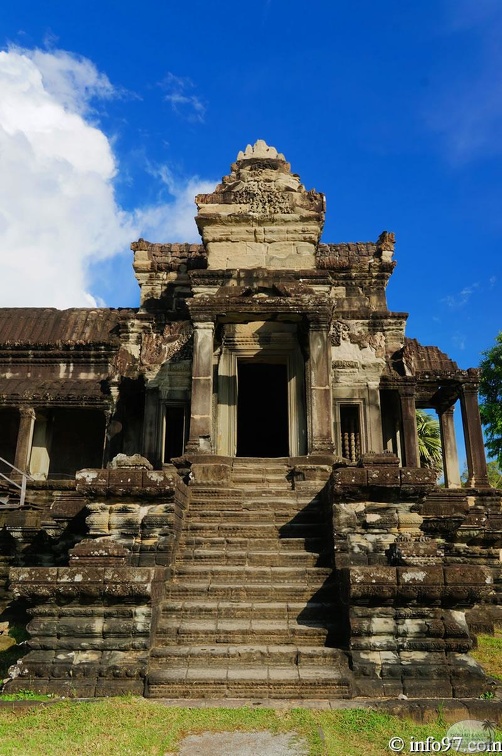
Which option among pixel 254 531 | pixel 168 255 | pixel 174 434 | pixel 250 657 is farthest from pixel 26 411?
pixel 250 657

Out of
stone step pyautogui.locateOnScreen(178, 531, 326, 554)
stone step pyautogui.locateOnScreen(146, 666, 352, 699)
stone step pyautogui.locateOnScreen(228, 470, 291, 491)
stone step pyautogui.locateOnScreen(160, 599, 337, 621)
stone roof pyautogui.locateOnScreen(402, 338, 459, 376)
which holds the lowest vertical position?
stone step pyautogui.locateOnScreen(146, 666, 352, 699)

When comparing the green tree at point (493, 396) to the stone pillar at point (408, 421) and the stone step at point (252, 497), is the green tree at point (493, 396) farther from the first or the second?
the stone step at point (252, 497)

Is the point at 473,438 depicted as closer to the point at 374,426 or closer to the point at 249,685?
the point at 374,426

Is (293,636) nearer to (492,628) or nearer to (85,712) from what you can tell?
(85,712)

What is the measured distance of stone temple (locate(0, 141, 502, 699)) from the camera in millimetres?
5777

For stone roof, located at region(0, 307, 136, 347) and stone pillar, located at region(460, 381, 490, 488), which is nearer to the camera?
stone pillar, located at region(460, 381, 490, 488)

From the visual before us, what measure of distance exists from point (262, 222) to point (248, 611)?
10378 mm

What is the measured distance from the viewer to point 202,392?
11.7m

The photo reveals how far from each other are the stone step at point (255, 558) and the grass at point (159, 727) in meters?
2.36

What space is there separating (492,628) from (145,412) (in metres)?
9.01

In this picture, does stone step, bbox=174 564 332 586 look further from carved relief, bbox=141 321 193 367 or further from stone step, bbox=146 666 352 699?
carved relief, bbox=141 321 193 367

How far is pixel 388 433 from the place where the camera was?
15500 millimetres

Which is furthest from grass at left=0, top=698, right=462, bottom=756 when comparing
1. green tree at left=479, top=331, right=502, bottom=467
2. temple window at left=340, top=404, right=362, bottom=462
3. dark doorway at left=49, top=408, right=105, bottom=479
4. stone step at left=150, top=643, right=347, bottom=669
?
green tree at left=479, top=331, right=502, bottom=467

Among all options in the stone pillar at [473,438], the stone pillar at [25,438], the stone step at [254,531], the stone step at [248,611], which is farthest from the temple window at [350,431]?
the stone step at [248,611]
